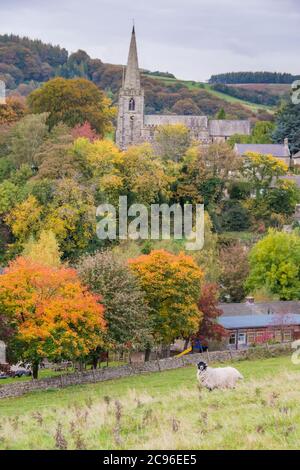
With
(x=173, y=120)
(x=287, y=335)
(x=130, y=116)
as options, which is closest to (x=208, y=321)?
(x=287, y=335)

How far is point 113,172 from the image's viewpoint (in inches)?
2559

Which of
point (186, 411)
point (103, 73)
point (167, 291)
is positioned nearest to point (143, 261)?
point (167, 291)

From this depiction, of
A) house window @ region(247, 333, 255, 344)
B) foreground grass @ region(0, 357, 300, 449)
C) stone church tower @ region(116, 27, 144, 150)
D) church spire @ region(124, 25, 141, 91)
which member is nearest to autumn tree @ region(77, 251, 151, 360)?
house window @ region(247, 333, 255, 344)

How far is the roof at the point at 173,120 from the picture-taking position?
98.1 m

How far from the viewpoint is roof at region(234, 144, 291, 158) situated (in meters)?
88.6

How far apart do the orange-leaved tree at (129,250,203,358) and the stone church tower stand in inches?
1933

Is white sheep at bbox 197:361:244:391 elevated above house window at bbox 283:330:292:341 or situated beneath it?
elevated above

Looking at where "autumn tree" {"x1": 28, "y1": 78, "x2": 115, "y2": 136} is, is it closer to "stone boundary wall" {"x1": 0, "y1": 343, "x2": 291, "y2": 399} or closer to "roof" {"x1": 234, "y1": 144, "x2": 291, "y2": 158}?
"roof" {"x1": 234, "y1": 144, "x2": 291, "y2": 158}

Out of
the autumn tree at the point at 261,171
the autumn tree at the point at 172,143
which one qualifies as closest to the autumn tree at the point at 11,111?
the autumn tree at the point at 172,143

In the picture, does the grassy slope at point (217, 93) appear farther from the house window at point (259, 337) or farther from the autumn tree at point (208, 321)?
the autumn tree at point (208, 321)

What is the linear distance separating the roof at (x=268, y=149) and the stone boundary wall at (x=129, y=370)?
4411 centimetres

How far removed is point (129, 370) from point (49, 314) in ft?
17.6

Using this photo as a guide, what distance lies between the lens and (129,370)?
4141cm

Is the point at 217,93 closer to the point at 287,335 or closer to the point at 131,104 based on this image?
the point at 131,104
